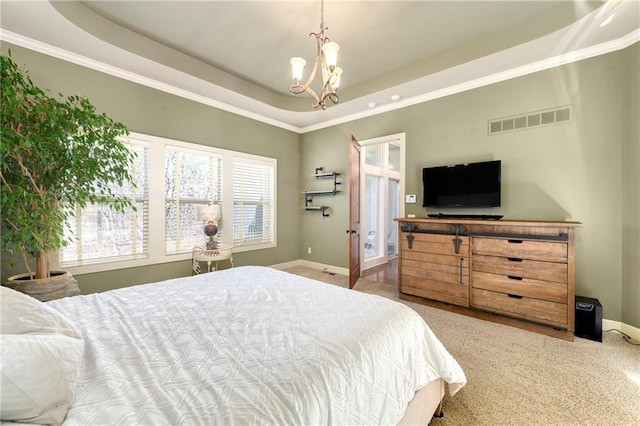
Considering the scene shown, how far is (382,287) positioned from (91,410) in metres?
3.74

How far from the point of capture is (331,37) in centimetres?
289

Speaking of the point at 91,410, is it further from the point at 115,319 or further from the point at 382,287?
the point at 382,287

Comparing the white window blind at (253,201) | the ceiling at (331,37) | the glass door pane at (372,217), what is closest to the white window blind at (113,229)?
the ceiling at (331,37)

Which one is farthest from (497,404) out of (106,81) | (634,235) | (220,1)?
(106,81)

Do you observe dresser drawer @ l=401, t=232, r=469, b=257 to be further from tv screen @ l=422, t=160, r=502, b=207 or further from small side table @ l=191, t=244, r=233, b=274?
small side table @ l=191, t=244, r=233, b=274

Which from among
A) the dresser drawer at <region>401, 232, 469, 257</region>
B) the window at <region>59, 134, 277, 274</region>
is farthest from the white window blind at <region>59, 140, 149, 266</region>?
the dresser drawer at <region>401, 232, 469, 257</region>

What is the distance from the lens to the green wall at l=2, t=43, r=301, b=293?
2811 mm

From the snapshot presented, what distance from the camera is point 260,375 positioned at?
0.88m

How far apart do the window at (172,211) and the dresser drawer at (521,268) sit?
3.41 meters

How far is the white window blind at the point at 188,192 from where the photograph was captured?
12.1 feet

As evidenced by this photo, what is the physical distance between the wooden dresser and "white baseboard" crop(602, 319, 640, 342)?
0.57m

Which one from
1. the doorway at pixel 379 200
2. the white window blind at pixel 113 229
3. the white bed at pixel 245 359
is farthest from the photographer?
the doorway at pixel 379 200

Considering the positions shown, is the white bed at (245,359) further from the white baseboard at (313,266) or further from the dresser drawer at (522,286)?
the white baseboard at (313,266)

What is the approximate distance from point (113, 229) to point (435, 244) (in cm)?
396
